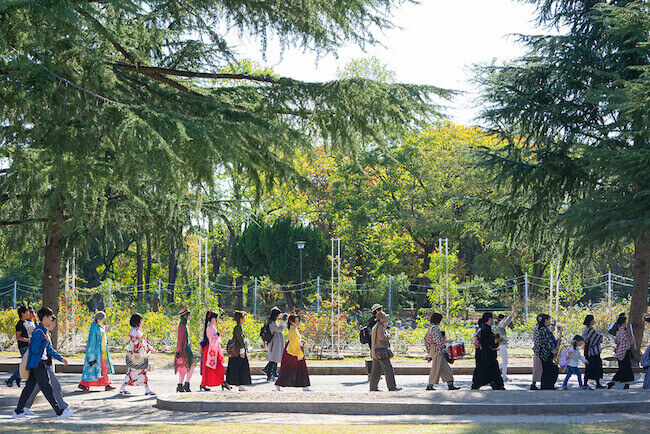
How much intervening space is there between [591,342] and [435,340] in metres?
3.17

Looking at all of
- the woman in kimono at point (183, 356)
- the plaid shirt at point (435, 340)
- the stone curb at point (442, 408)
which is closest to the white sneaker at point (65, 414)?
the stone curb at point (442, 408)

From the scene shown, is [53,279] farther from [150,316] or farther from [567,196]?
[567,196]

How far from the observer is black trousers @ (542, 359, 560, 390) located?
1355 centimetres

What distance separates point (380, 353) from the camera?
13.1 meters

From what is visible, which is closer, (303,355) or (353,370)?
(303,355)

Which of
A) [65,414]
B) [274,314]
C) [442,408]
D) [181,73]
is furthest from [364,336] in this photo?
[181,73]

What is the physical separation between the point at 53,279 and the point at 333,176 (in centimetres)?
3070

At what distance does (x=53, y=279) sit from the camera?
2011cm

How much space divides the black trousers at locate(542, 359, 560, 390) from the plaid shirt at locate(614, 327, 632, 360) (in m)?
1.93

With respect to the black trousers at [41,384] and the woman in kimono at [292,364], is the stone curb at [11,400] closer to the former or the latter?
the black trousers at [41,384]

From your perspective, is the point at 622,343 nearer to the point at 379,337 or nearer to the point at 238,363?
the point at 379,337

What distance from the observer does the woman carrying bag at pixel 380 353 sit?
1316cm

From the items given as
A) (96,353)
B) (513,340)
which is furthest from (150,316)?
(513,340)

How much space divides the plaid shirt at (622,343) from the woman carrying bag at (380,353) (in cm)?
479
